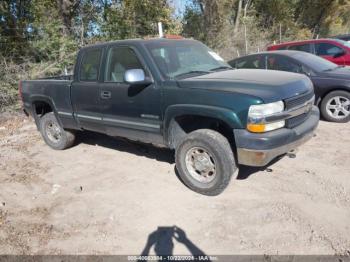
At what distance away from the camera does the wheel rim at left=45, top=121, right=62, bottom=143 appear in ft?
21.1

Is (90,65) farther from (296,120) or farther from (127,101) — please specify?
(296,120)

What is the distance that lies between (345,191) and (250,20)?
19.3 m

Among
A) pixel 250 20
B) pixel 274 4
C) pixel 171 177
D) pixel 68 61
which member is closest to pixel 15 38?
pixel 68 61

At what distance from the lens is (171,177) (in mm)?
4867

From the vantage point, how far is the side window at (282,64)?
24.1 ft

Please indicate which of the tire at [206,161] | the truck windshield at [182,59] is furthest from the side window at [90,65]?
the tire at [206,161]

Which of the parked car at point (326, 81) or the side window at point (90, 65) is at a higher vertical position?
the side window at point (90, 65)

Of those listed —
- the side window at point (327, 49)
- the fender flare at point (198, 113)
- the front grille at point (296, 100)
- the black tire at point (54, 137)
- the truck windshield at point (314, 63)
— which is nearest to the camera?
the fender flare at point (198, 113)

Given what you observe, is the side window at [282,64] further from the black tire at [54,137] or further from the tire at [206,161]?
the black tire at [54,137]

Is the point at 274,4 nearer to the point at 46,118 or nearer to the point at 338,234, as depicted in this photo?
the point at 46,118

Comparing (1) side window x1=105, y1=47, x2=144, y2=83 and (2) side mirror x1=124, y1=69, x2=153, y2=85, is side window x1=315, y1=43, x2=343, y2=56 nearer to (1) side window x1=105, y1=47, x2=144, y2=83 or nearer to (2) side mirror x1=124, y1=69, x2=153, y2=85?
(1) side window x1=105, y1=47, x2=144, y2=83

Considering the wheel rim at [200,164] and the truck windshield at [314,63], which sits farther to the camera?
the truck windshield at [314,63]

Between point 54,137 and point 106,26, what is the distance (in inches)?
336

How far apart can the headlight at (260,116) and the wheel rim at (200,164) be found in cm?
69
